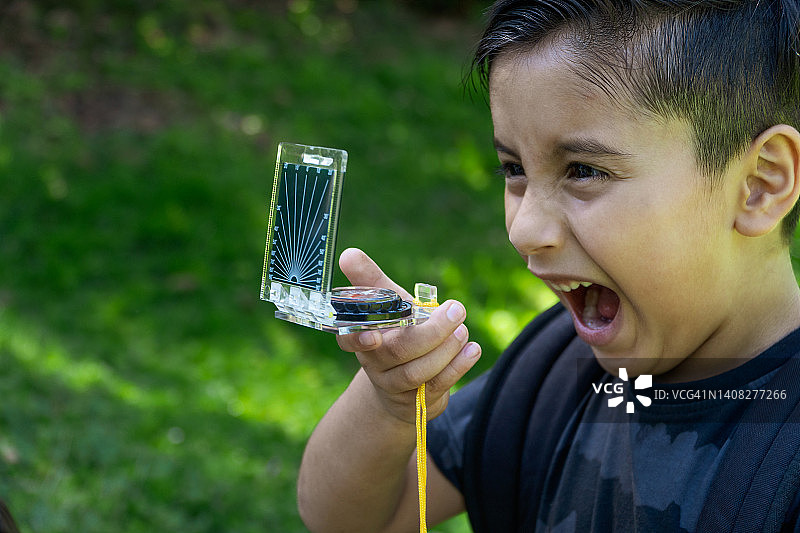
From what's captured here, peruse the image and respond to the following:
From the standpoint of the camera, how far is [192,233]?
4.54m

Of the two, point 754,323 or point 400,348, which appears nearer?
point 400,348

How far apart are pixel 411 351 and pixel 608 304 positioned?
0.44 m

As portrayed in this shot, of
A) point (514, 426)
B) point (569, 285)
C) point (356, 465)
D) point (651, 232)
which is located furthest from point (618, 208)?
point (356, 465)

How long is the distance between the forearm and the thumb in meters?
0.23

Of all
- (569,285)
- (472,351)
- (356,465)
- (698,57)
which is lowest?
(356,465)

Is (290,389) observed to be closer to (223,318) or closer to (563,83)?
(223,318)

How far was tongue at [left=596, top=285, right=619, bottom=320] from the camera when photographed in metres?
1.65

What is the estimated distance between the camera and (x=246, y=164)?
16.5 feet

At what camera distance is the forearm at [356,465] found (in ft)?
5.40

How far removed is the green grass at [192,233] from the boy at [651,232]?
2.10ft

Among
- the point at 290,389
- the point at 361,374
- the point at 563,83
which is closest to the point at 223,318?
the point at 290,389

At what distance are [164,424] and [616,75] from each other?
2.44m

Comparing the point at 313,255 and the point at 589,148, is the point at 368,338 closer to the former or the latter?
the point at 313,255

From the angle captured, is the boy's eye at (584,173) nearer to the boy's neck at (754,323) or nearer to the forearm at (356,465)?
the boy's neck at (754,323)
